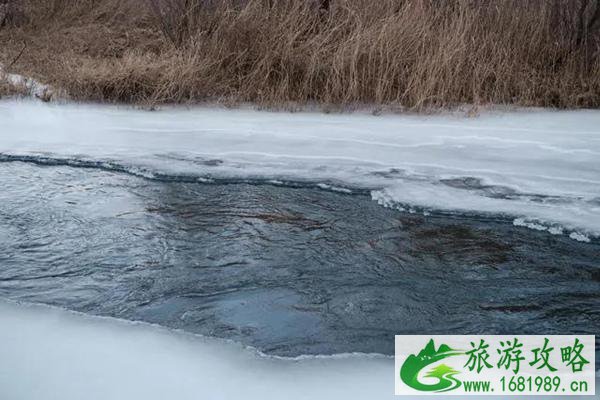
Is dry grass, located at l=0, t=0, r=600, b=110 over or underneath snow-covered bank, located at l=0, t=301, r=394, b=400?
over

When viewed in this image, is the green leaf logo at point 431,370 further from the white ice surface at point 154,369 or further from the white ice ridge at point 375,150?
the white ice ridge at point 375,150

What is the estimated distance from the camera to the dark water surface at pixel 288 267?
279cm

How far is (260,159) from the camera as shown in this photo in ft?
16.5

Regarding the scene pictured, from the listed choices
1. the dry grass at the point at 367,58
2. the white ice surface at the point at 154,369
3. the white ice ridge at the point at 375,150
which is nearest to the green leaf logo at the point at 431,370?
the white ice surface at the point at 154,369

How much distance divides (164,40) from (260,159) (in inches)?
140

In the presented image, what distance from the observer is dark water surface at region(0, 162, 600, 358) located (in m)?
2.79

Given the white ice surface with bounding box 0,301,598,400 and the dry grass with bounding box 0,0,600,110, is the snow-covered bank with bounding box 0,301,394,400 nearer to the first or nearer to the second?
the white ice surface with bounding box 0,301,598,400

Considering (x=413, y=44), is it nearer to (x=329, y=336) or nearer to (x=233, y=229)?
(x=233, y=229)

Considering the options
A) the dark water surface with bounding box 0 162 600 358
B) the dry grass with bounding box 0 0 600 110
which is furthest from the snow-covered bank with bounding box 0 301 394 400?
the dry grass with bounding box 0 0 600 110

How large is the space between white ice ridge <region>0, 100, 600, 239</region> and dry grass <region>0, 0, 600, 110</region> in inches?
12.3

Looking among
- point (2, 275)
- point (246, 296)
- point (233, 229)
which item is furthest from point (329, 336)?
point (2, 275)

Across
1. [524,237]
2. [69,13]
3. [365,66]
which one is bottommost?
[524,237]

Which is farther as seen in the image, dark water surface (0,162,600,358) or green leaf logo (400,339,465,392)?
dark water surface (0,162,600,358)

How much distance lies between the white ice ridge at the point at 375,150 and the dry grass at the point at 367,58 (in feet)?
1.03
